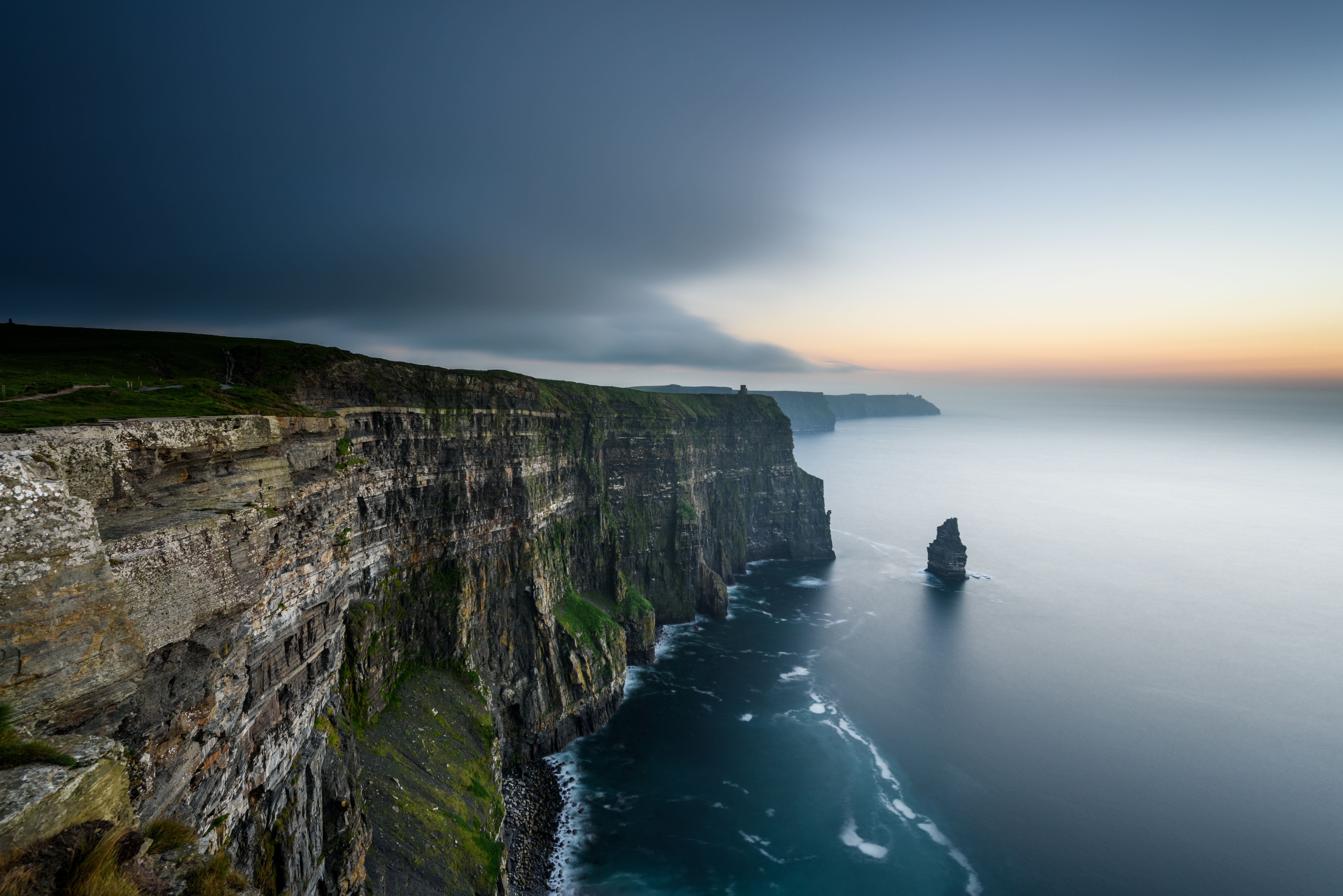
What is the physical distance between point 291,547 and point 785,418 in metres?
115

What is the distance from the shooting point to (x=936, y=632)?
283ft

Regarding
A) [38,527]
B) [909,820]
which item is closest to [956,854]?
[909,820]

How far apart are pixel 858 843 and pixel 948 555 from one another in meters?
76.7

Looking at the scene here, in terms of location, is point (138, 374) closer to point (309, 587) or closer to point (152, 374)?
point (152, 374)

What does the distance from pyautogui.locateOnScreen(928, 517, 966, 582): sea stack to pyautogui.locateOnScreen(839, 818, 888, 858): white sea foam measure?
73.5m

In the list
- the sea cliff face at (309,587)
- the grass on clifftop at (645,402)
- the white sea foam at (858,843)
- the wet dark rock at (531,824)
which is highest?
the grass on clifftop at (645,402)

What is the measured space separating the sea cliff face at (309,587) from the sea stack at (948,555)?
6994cm

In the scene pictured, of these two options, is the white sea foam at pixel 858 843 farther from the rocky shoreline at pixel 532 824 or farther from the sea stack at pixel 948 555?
the sea stack at pixel 948 555

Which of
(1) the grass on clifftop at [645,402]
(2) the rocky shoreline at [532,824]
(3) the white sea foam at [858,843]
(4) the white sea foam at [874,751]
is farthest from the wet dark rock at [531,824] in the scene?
(1) the grass on clifftop at [645,402]

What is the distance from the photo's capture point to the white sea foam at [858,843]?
44969 millimetres

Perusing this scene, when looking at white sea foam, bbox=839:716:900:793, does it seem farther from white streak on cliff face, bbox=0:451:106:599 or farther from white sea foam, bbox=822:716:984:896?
white streak on cliff face, bbox=0:451:106:599

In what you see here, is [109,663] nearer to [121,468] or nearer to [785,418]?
[121,468]

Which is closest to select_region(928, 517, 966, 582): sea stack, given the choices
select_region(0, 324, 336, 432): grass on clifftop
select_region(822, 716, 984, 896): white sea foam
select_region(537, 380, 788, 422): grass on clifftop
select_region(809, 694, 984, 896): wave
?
select_region(537, 380, 788, 422): grass on clifftop

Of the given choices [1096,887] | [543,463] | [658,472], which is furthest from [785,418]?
[1096,887]
